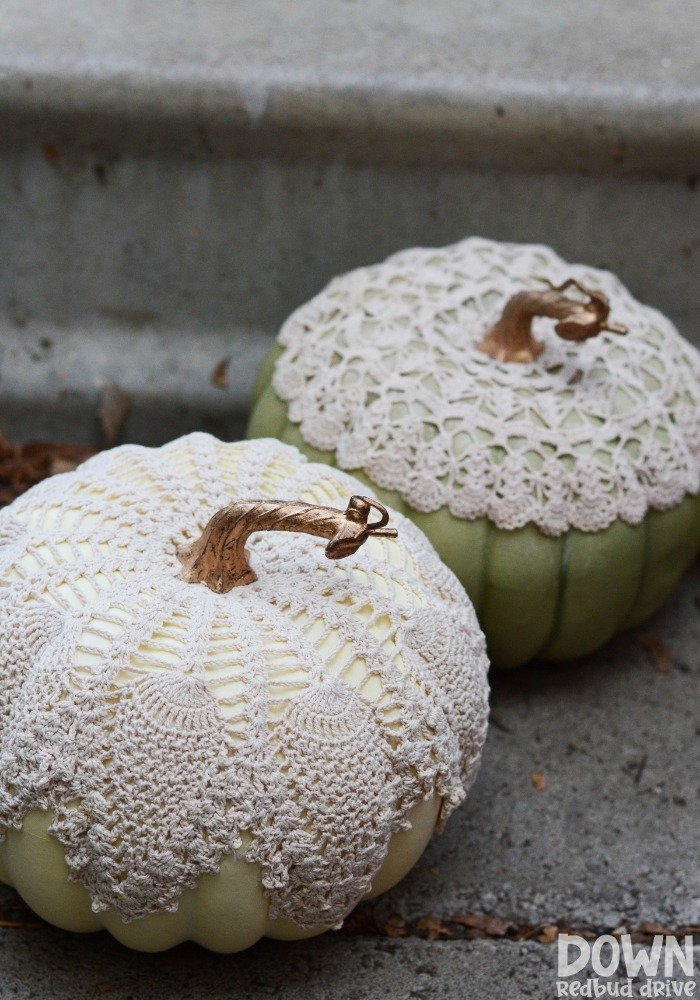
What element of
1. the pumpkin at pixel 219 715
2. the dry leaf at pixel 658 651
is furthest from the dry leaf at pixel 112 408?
the dry leaf at pixel 658 651

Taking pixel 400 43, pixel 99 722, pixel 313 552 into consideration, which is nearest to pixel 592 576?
pixel 313 552

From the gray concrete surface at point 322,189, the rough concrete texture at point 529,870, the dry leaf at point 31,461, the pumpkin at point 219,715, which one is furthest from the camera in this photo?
the dry leaf at point 31,461

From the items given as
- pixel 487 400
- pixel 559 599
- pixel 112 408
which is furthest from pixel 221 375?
pixel 559 599

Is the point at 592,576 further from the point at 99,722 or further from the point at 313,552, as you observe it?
the point at 99,722

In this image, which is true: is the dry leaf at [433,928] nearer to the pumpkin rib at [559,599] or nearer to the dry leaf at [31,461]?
the pumpkin rib at [559,599]

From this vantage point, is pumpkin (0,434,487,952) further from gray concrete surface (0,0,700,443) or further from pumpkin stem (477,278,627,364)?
gray concrete surface (0,0,700,443)

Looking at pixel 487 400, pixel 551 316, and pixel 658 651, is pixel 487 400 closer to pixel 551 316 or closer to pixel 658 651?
pixel 551 316
